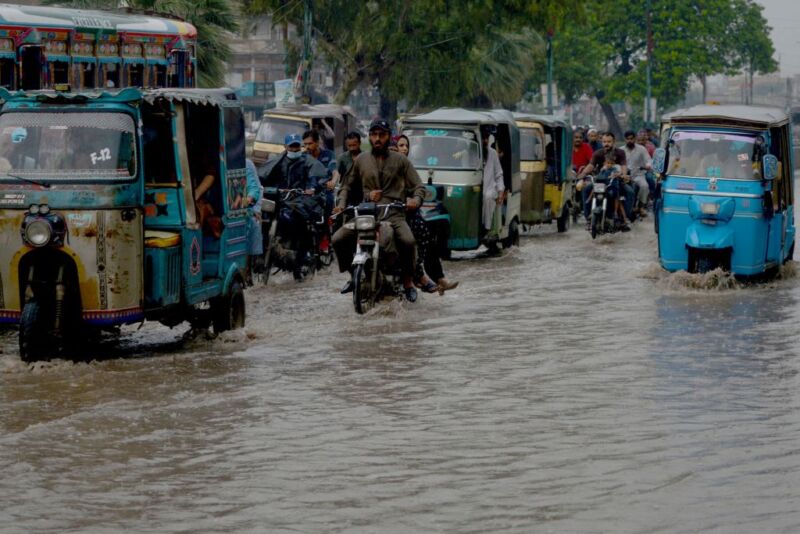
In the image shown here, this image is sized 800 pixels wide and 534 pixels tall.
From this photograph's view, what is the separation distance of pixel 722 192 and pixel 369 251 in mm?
4313

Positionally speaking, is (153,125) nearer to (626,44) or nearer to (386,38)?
(386,38)

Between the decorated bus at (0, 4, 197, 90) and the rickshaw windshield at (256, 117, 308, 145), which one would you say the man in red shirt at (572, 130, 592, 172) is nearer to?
the rickshaw windshield at (256, 117, 308, 145)

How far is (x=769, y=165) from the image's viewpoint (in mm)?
16578

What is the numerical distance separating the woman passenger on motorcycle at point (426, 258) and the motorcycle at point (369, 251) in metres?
0.70

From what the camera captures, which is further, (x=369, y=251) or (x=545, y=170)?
(x=545, y=170)

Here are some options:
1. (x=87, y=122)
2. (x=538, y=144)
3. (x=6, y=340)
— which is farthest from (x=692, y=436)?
(x=538, y=144)

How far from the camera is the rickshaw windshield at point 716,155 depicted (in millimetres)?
16969

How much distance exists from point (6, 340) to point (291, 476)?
599cm

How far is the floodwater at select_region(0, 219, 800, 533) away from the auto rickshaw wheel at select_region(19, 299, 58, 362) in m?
0.10

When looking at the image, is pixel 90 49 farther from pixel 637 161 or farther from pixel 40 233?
pixel 637 161

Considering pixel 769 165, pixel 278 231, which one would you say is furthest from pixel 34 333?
pixel 769 165

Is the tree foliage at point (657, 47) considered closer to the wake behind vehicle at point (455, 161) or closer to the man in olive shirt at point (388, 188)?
the wake behind vehicle at point (455, 161)

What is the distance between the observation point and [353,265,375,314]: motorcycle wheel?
567 inches

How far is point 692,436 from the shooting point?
8914mm
